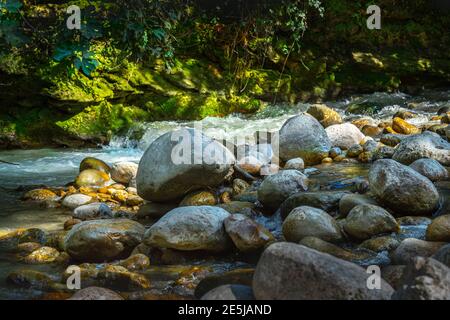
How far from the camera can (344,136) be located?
21.2 feet

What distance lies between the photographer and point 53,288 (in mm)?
3055

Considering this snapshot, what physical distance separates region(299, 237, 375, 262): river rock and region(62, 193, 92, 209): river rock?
269 centimetres

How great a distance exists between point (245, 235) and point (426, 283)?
5.12ft

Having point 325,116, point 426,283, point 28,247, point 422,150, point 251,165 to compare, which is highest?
point 325,116

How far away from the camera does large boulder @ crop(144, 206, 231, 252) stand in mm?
3516

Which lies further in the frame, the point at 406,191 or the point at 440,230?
the point at 406,191

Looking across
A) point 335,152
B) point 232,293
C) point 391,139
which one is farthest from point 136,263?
point 391,139

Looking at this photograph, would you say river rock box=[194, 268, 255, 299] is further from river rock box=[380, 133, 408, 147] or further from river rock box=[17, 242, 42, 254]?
river rock box=[380, 133, 408, 147]

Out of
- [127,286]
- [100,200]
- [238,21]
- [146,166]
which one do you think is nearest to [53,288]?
[127,286]

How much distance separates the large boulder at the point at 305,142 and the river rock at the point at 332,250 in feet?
8.59

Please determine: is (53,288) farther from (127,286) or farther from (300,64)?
(300,64)

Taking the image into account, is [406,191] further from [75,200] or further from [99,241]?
[75,200]

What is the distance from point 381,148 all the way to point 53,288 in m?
4.02

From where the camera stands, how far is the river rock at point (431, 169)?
176 inches
